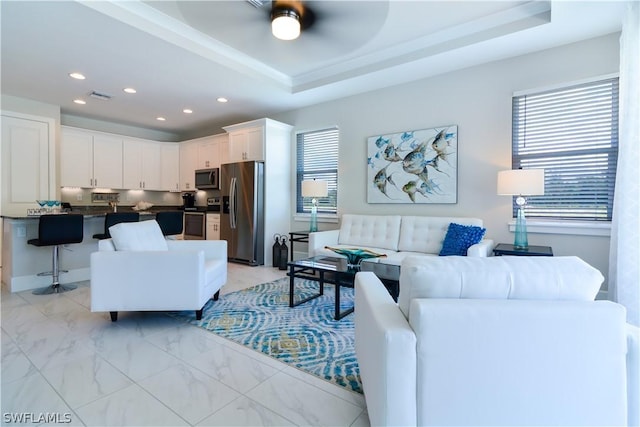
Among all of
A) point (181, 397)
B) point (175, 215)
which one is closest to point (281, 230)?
point (175, 215)

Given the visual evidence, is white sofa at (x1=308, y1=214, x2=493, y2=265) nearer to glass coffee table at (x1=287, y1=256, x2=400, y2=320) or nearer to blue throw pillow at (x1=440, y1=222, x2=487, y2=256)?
blue throw pillow at (x1=440, y1=222, x2=487, y2=256)

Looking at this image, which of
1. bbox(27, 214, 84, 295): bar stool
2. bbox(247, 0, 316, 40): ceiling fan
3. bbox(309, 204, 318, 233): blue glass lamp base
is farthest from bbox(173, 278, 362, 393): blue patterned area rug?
bbox(247, 0, 316, 40): ceiling fan

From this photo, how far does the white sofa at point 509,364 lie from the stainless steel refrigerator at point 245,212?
13.5 feet

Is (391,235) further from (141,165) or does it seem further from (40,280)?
(141,165)

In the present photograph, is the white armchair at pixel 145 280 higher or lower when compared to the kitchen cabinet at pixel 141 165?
lower

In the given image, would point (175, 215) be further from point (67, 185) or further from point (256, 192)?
point (67, 185)

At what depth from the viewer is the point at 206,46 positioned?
344cm

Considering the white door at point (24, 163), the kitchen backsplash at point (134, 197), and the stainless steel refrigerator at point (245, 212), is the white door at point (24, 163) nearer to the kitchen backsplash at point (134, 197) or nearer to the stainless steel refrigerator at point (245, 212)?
the kitchen backsplash at point (134, 197)

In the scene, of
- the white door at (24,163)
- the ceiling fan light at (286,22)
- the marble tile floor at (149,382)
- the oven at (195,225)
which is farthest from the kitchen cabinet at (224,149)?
the marble tile floor at (149,382)

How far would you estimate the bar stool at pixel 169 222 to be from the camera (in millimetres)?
4137

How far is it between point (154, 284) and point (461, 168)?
11.7ft

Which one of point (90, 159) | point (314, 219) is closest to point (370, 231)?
point (314, 219)

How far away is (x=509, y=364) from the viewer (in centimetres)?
108

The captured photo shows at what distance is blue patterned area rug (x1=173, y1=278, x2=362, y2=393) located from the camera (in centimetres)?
202
